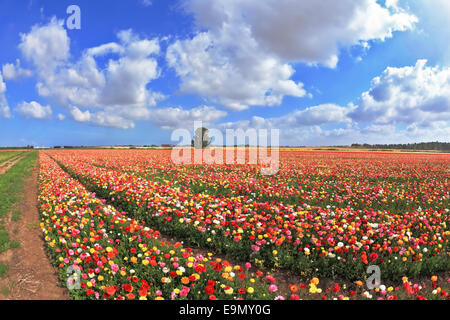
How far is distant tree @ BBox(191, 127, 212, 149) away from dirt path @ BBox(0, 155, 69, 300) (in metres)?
62.4

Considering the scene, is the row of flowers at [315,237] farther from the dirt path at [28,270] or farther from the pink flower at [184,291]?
the dirt path at [28,270]

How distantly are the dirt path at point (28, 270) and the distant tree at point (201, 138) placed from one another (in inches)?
2455

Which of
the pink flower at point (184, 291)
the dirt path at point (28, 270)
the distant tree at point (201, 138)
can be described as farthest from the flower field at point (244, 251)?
the distant tree at point (201, 138)

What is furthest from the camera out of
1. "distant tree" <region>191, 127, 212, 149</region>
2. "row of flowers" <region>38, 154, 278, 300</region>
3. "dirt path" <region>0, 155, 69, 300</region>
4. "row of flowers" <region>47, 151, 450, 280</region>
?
"distant tree" <region>191, 127, 212, 149</region>

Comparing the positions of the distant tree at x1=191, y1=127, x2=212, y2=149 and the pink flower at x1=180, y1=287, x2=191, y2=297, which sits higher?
the distant tree at x1=191, y1=127, x2=212, y2=149

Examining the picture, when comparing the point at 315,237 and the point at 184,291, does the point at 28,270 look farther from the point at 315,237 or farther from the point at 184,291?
the point at 315,237

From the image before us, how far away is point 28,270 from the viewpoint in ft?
16.1

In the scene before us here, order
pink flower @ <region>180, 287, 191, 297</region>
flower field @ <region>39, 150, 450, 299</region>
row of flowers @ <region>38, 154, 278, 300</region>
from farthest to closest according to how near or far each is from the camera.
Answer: flower field @ <region>39, 150, 450, 299</region>, row of flowers @ <region>38, 154, 278, 300</region>, pink flower @ <region>180, 287, 191, 297</region>

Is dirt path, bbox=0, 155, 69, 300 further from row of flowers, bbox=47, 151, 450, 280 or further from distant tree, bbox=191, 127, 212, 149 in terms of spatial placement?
distant tree, bbox=191, 127, 212, 149

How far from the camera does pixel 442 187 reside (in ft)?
39.1

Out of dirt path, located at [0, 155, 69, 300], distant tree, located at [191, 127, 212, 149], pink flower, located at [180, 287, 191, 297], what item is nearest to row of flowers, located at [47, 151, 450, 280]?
pink flower, located at [180, 287, 191, 297]

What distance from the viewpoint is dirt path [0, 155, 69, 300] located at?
4.13 metres

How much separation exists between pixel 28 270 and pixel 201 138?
65038 millimetres
